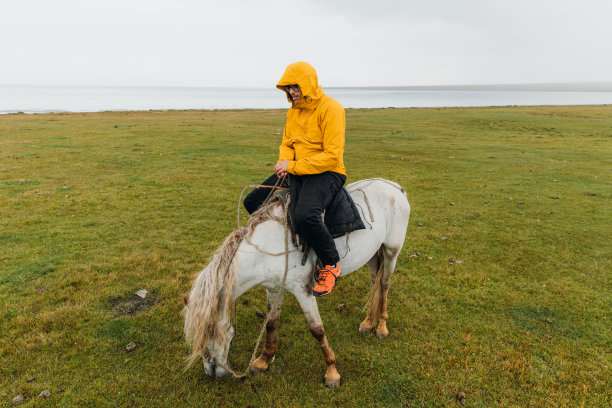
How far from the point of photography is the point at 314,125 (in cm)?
359

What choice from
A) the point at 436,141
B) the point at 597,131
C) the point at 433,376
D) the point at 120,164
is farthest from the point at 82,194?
the point at 597,131

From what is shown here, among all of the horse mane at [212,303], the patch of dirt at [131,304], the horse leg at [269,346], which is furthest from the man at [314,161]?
the patch of dirt at [131,304]

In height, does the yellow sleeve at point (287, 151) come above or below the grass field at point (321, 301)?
above

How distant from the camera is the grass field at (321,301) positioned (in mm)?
3941

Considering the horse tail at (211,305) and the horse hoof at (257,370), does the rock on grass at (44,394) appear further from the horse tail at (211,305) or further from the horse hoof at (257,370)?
the horse hoof at (257,370)

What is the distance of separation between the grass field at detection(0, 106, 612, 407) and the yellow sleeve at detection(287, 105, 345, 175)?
8.64ft

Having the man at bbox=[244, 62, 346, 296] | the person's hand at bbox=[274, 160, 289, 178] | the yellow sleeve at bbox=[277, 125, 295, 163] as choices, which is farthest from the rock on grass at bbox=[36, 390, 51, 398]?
the yellow sleeve at bbox=[277, 125, 295, 163]

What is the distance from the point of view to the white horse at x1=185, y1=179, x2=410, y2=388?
10.8ft

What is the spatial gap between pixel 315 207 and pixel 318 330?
4.96 ft

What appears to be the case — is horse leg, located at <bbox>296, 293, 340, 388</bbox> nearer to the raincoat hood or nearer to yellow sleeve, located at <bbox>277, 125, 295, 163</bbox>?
yellow sleeve, located at <bbox>277, 125, 295, 163</bbox>

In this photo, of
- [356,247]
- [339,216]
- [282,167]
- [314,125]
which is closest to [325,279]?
[356,247]

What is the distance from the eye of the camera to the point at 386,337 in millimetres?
4848

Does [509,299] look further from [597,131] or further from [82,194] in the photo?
[597,131]

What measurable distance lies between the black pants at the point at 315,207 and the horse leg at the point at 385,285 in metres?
1.49
